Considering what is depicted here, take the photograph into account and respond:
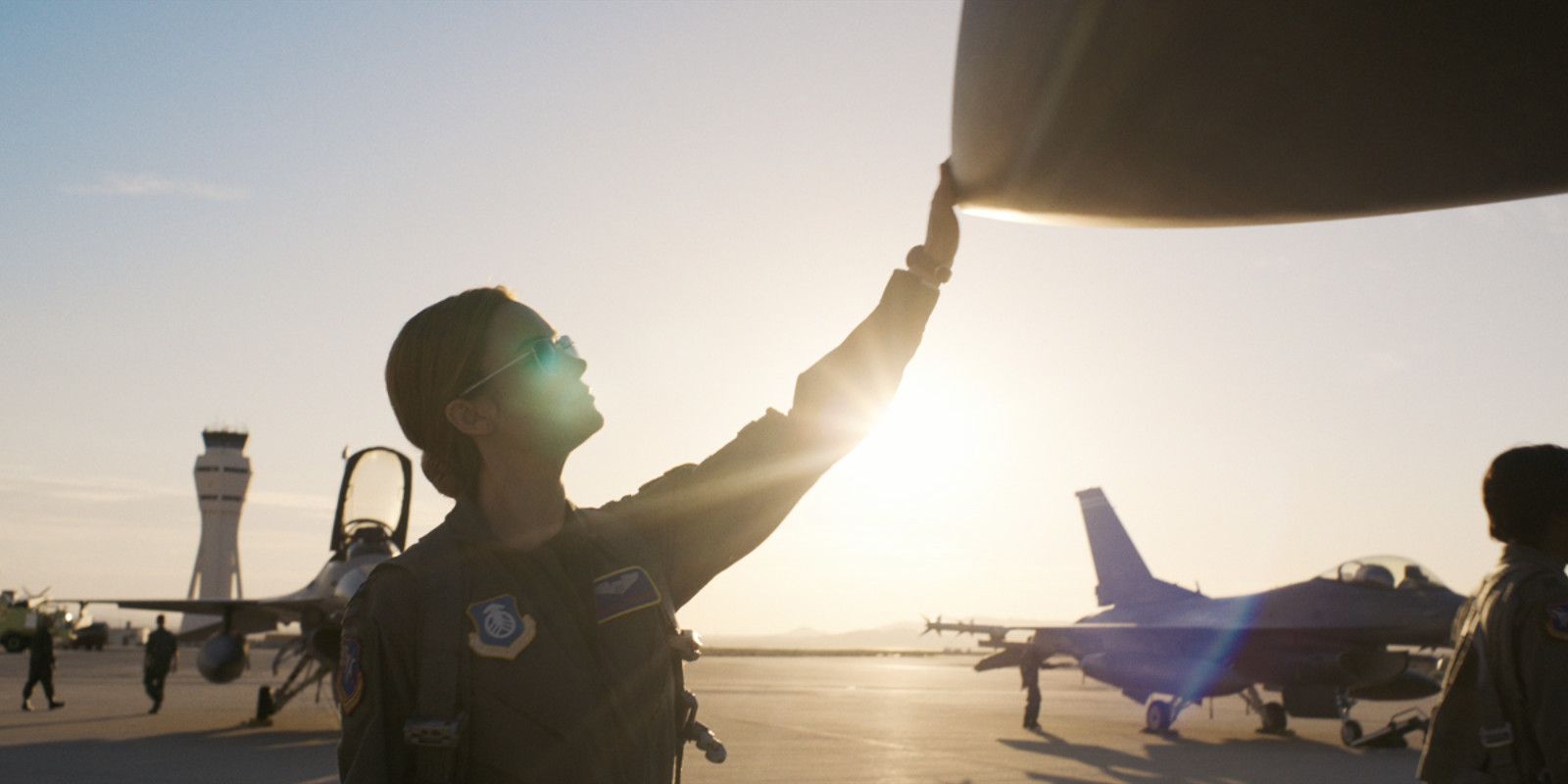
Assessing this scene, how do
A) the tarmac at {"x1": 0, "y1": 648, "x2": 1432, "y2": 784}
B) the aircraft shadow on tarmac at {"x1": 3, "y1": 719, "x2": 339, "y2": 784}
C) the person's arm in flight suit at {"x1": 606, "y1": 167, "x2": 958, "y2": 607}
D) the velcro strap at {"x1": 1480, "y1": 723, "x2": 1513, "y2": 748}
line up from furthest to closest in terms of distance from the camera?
the tarmac at {"x1": 0, "y1": 648, "x2": 1432, "y2": 784}, the aircraft shadow on tarmac at {"x1": 3, "y1": 719, "x2": 339, "y2": 784}, the velcro strap at {"x1": 1480, "y1": 723, "x2": 1513, "y2": 748}, the person's arm in flight suit at {"x1": 606, "y1": 167, "x2": 958, "y2": 607}

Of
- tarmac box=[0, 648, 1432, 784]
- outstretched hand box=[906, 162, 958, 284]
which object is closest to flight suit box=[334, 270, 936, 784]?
outstretched hand box=[906, 162, 958, 284]

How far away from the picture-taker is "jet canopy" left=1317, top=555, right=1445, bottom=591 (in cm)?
1800

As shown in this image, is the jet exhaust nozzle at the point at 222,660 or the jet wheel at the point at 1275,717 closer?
the jet exhaust nozzle at the point at 222,660

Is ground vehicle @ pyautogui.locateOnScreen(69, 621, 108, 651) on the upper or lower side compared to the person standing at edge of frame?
lower

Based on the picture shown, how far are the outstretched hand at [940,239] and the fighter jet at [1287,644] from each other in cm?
1725

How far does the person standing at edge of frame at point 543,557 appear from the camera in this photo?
149 centimetres

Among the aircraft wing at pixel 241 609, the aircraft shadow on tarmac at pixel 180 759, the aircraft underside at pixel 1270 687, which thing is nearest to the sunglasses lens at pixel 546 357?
the aircraft shadow on tarmac at pixel 180 759

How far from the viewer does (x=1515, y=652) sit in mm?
2748

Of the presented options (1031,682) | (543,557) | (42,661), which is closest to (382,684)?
(543,557)

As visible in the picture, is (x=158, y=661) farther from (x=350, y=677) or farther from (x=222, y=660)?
(x=350, y=677)

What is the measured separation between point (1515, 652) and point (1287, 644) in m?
17.6

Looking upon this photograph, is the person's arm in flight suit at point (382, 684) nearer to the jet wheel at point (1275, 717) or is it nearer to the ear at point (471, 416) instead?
the ear at point (471, 416)

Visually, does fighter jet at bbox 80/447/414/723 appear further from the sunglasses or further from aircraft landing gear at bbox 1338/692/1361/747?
aircraft landing gear at bbox 1338/692/1361/747

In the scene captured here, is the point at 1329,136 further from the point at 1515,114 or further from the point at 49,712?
the point at 49,712
